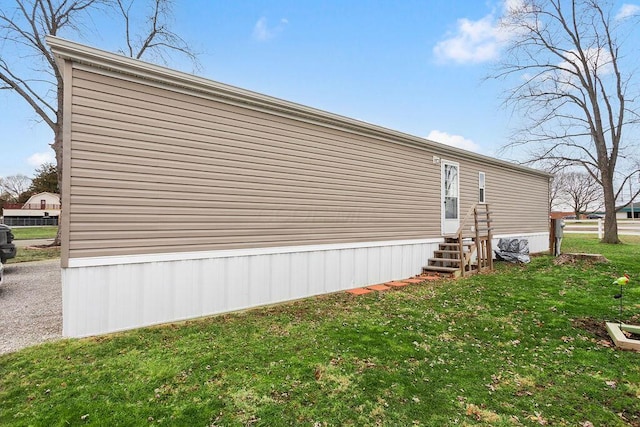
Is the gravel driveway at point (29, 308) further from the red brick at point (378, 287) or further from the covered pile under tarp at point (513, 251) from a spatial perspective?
the covered pile under tarp at point (513, 251)

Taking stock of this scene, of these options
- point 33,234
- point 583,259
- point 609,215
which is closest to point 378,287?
point 583,259

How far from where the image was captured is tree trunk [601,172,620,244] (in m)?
15.5

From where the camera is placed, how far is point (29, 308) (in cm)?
530

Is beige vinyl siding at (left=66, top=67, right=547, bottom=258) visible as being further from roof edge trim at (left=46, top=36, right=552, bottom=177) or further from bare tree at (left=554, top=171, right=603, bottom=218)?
bare tree at (left=554, top=171, right=603, bottom=218)

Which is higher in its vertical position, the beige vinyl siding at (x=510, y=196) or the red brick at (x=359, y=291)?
the beige vinyl siding at (x=510, y=196)

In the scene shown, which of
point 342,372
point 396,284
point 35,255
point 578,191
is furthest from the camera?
point 578,191

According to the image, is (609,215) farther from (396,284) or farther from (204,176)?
(204,176)

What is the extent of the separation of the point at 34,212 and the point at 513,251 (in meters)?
42.1

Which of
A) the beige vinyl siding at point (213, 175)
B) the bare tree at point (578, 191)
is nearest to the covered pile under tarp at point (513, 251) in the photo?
the beige vinyl siding at point (213, 175)

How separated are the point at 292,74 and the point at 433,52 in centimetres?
564

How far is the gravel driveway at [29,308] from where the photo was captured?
4.03 meters

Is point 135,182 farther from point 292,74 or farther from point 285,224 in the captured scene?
point 292,74

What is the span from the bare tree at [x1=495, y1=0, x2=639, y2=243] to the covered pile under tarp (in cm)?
886

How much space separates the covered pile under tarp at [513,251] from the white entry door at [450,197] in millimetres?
2181
